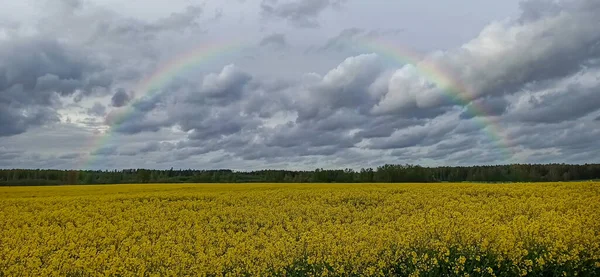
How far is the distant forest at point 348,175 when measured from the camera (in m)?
62.6

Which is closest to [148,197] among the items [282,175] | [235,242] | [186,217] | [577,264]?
[186,217]

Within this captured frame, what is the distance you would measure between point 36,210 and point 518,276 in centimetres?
1857

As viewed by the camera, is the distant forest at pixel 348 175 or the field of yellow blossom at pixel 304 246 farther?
the distant forest at pixel 348 175

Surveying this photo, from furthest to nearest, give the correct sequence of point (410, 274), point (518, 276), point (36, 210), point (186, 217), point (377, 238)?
1. point (36, 210)
2. point (186, 217)
3. point (377, 238)
4. point (518, 276)
5. point (410, 274)

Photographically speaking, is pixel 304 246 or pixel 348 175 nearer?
pixel 304 246

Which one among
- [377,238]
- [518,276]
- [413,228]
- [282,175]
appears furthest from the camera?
[282,175]

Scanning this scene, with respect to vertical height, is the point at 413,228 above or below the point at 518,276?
above

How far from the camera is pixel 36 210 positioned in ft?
67.9

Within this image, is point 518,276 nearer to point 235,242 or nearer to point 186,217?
point 235,242

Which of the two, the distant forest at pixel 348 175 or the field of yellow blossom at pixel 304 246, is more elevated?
the distant forest at pixel 348 175

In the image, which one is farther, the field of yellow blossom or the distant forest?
the distant forest

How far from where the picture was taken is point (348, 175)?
62.1m

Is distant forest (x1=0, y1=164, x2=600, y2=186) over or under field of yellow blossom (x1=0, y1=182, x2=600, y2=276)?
over

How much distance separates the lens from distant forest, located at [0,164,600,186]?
62.6 m
